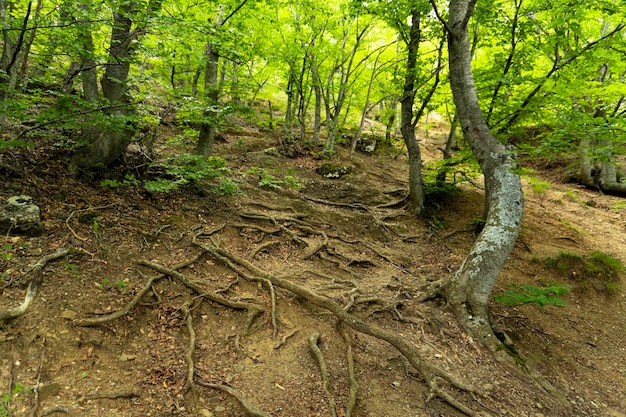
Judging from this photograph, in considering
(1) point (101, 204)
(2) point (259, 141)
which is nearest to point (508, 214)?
(1) point (101, 204)

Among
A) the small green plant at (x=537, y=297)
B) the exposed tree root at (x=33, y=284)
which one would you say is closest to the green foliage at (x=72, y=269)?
the exposed tree root at (x=33, y=284)

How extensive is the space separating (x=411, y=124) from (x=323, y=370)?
28.5 feet

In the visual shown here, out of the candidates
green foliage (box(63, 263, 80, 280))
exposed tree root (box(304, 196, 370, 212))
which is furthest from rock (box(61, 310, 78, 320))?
exposed tree root (box(304, 196, 370, 212))

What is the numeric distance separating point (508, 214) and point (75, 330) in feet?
22.1

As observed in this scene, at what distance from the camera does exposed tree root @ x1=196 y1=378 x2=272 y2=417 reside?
3408 mm

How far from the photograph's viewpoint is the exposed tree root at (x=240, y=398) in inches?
134

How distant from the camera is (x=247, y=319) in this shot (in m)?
4.83

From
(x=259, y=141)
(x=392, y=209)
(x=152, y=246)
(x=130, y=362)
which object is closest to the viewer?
(x=130, y=362)

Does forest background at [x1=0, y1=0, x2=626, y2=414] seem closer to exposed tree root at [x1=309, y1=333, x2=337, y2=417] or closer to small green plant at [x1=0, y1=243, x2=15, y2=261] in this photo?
exposed tree root at [x1=309, y1=333, x2=337, y2=417]

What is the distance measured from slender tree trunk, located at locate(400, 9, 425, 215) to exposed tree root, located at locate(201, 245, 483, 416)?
6529 mm

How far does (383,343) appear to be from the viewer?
16.0ft

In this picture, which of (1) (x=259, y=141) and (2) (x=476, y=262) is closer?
(2) (x=476, y=262)

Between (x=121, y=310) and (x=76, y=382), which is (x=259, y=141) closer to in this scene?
(x=121, y=310)

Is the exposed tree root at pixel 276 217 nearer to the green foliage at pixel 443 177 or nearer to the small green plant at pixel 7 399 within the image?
the green foliage at pixel 443 177
